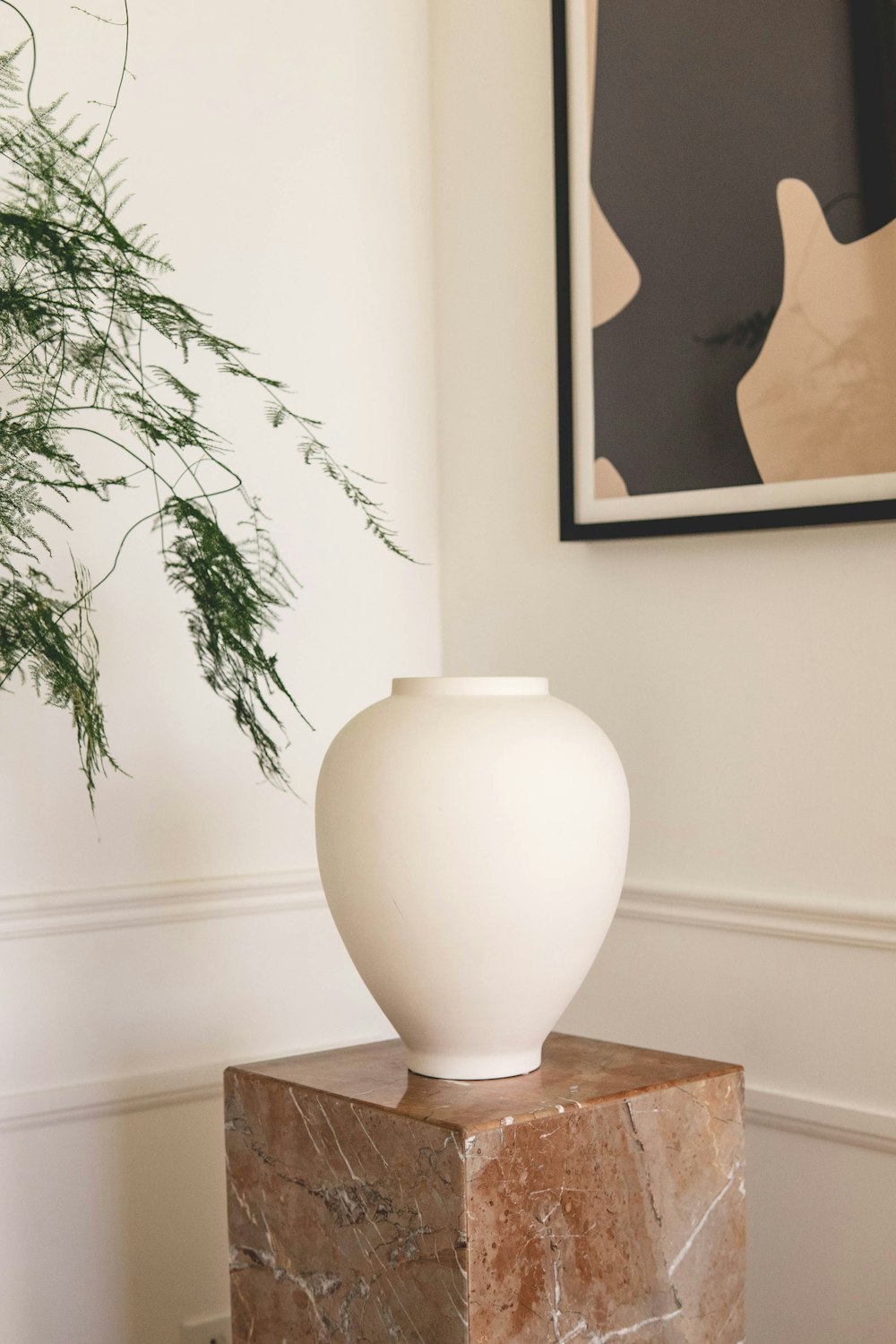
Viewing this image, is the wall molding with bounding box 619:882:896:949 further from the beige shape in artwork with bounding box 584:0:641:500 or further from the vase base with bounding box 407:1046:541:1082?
the beige shape in artwork with bounding box 584:0:641:500

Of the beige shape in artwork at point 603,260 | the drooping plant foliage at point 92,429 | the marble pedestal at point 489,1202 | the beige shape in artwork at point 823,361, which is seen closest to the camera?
the marble pedestal at point 489,1202

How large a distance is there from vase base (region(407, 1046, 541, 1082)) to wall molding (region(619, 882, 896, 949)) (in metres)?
0.46

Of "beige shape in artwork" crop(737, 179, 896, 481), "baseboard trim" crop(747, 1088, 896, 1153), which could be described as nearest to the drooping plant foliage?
"beige shape in artwork" crop(737, 179, 896, 481)

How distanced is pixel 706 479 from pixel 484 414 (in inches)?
19.0

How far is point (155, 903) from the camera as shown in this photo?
191 centimetres

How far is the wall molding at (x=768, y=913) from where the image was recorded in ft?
5.47

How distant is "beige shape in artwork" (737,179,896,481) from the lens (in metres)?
1.61

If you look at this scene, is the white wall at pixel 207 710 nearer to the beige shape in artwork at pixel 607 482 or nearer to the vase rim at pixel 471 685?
the beige shape in artwork at pixel 607 482

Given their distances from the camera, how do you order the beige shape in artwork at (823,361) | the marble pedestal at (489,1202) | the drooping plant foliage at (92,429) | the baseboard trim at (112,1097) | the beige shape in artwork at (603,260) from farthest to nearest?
the beige shape in artwork at (603,260), the baseboard trim at (112,1097), the beige shape in artwork at (823,361), the drooping plant foliage at (92,429), the marble pedestal at (489,1202)

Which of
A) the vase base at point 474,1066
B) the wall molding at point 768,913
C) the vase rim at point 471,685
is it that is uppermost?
the vase rim at point 471,685

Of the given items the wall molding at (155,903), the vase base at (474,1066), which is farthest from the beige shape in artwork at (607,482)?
the vase base at (474,1066)

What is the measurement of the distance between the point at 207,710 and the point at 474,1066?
74 cm

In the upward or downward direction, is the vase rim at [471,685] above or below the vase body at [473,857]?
above

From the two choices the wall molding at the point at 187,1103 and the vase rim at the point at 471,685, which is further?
the wall molding at the point at 187,1103
